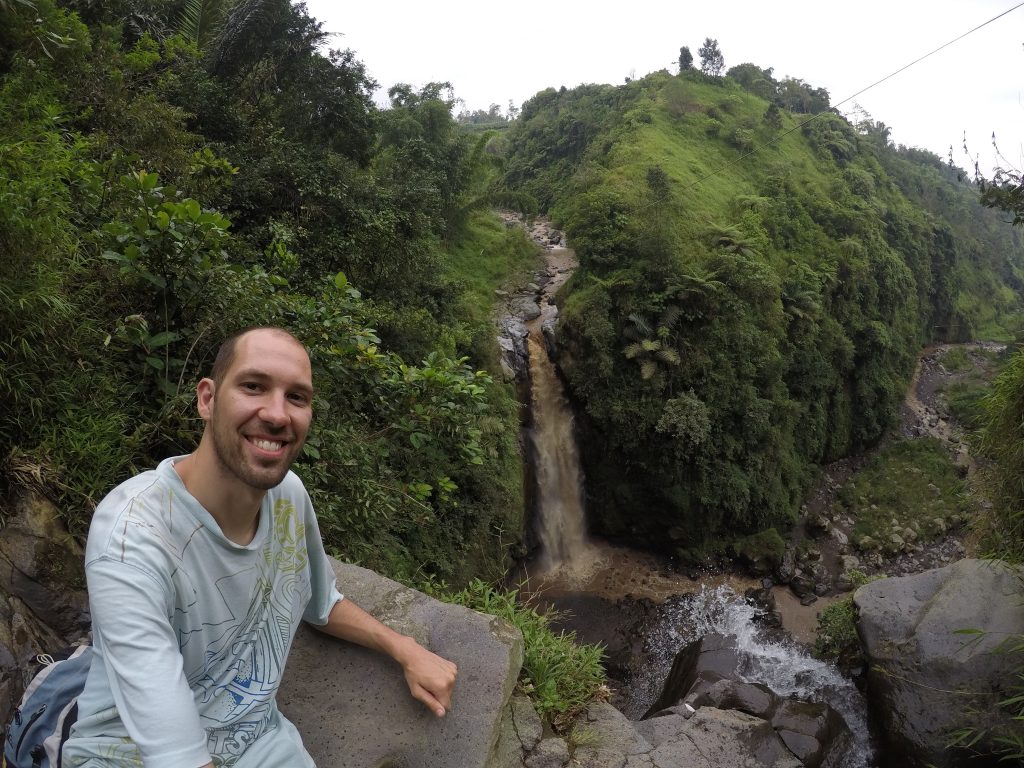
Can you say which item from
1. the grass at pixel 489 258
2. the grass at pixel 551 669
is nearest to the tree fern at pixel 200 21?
the grass at pixel 489 258

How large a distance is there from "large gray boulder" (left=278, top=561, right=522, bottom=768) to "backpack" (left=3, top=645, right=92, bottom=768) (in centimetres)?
103

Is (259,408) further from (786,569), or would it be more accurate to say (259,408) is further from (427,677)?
(786,569)

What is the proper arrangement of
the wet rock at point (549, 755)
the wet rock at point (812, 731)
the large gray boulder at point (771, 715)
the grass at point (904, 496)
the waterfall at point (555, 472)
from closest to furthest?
the wet rock at point (549, 755) → the large gray boulder at point (771, 715) → the wet rock at point (812, 731) → the waterfall at point (555, 472) → the grass at point (904, 496)

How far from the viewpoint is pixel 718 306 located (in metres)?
14.2

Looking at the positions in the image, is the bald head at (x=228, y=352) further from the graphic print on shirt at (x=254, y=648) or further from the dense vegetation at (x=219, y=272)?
the dense vegetation at (x=219, y=272)

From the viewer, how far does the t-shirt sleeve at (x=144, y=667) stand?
132 centimetres

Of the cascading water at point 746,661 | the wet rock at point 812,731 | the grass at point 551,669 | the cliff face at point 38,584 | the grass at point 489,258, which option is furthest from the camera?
the grass at point 489,258

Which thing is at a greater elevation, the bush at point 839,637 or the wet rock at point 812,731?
the bush at point 839,637

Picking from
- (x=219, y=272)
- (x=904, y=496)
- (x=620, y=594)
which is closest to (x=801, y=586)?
(x=620, y=594)

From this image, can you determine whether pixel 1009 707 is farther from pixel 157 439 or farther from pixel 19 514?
pixel 19 514

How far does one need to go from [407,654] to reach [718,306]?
13385 mm

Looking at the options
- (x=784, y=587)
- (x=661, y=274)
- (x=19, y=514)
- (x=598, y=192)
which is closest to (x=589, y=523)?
(x=784, y=587)

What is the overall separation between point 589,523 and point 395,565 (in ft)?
28.8

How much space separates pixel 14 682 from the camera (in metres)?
2.39
